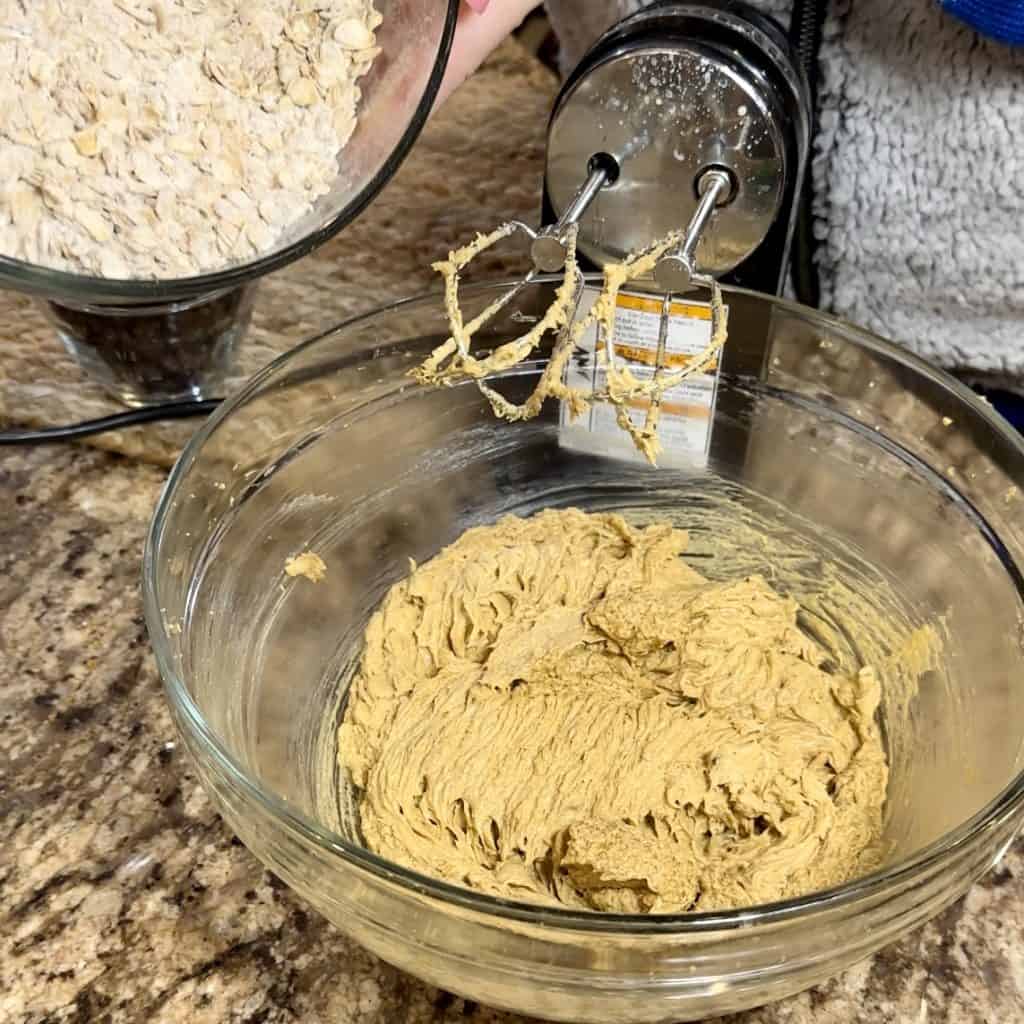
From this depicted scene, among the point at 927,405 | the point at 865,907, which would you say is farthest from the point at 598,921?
the point at 927,405

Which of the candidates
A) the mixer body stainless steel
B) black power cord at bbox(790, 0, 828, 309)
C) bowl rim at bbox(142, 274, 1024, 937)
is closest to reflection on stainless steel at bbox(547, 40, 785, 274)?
the mixer body stainless steel

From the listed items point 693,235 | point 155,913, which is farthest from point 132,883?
Answer: point 693,235

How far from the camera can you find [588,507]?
89 cm

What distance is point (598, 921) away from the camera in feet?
1.53

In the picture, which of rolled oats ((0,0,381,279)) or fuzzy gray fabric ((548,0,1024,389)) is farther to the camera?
fuzzy gray fabric ((548,0,1024,389))

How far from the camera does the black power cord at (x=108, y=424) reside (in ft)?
3.25

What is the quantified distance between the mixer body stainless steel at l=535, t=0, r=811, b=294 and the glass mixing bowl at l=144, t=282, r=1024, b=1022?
10 centimetres

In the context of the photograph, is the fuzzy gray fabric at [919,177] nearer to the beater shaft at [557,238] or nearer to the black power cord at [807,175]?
the black power cord at [807,175]

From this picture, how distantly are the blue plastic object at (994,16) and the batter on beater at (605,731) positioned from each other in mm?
393

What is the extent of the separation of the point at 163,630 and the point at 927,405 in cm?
53

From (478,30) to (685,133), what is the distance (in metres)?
0.21

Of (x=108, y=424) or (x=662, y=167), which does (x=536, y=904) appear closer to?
(x=662, y=167)

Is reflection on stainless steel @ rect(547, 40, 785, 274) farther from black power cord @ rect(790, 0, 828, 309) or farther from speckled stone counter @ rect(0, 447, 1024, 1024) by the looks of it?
speckled stone counter @ rect(0, 447, 1024, 1024)

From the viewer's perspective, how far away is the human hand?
2.57ft
